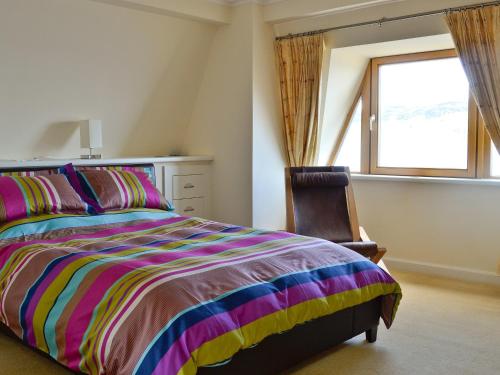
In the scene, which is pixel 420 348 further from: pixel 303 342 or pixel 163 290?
pixel 163 290

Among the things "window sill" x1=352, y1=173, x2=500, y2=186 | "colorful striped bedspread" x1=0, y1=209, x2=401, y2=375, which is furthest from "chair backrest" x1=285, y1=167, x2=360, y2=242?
"colorful striped bedspread" x1=0, y1=209, x2=401, y2=375

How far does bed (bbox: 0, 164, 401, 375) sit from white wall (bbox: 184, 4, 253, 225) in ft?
5.15

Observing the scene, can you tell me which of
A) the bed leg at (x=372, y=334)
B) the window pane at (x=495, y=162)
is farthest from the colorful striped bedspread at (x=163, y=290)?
the window pane at (x=495, y=162)

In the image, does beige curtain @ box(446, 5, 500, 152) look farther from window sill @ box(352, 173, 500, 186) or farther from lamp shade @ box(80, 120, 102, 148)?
lamp shade @ box(80, 120, 102, 148)

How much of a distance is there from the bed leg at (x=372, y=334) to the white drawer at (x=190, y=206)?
2.27 m

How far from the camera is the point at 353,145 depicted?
506 centimetres

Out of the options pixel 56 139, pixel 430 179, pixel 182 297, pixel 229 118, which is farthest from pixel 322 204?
pixel 182 297

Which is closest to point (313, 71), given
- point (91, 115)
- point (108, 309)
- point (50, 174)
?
point (91, 115)

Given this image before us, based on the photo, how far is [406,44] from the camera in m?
4.27

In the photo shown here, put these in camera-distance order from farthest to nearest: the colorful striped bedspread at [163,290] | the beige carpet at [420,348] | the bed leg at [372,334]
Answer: the bed leg at [372,334] < the beige carpet at [420,348] < the colorful striped bedspread at [163,290]

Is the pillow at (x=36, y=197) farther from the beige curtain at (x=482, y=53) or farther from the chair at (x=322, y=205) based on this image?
the beige curtain at (x=482, y=53)

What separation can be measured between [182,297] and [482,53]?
2.75 m

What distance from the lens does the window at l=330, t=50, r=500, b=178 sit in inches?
171

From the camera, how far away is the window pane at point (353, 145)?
5012mm
